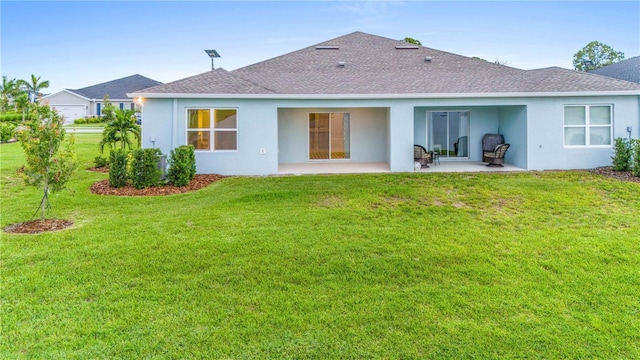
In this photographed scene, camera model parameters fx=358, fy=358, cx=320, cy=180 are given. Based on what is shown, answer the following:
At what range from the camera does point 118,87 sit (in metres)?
49.5

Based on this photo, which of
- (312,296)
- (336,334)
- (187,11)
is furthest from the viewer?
(187,11)

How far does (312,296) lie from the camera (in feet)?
14.3

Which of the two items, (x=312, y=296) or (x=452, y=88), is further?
(x=452, y=88)

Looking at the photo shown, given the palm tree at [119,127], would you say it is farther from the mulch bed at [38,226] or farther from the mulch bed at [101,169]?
the mulch bed at [38,226]

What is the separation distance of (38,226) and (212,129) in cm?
668

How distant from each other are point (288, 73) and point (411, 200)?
912 cm

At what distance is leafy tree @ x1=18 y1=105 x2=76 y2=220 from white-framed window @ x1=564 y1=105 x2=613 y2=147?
15567mm

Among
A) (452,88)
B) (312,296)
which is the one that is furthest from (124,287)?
(452,88)

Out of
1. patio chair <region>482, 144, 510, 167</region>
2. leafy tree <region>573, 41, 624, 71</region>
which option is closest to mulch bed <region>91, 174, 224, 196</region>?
patio chair <region>482, 144, 510, 167</region>

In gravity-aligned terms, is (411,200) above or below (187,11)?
below

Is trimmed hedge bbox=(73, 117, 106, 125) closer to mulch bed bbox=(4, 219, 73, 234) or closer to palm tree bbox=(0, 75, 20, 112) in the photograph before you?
palm tree bbox=(0, 75, 20, 112)

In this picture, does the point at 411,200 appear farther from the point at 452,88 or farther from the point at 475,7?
the point at 475,7

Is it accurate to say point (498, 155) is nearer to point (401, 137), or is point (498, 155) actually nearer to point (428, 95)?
point (428, 95)

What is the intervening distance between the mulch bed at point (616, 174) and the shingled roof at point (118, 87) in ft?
159
